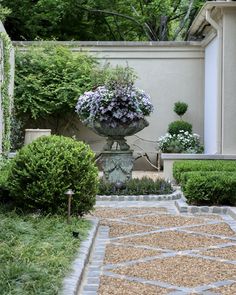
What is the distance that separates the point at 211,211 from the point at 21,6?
13299 mm

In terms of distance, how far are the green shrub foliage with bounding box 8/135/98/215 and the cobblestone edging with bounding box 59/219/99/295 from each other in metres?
0.64

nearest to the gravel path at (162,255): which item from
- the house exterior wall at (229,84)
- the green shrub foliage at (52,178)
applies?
the green shrub foliage at (52,178)

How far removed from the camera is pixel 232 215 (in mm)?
8266

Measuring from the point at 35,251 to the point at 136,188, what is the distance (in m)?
5.42

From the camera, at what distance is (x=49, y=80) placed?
599 inches

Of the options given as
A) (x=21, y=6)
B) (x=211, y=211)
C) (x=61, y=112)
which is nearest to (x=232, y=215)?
(x=211, y=211)

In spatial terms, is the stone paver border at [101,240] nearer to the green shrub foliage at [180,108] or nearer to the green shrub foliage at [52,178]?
the green shrub foliage at [52,178]

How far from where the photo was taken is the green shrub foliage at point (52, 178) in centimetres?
708

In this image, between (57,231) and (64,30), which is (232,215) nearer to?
(57,231)

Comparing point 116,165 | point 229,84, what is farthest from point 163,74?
point 116,165

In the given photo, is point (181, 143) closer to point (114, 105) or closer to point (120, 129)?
point (120, 129)

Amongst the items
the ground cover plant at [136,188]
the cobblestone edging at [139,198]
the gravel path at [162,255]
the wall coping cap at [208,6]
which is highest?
the wall coping cap at [208,6]

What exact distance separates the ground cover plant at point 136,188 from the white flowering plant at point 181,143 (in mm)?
3857

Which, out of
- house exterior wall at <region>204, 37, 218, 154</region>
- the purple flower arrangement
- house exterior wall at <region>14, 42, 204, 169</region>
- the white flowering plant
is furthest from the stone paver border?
house exterior wall at <region>14, 42, 204, 169</region>
